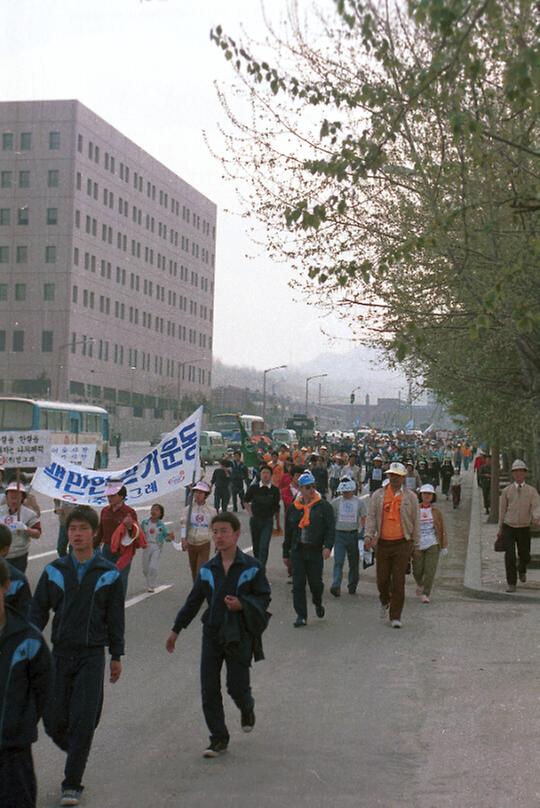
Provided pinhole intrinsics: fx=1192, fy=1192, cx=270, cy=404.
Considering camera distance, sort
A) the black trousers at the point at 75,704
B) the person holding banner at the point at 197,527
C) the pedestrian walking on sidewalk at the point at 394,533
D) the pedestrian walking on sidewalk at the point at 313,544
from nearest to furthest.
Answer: the black trousers at the point at 75,704 < the pedestrian walking on sidewalk at the point at 394,533 < the pedestrian walking on sidewalk at the point at 313,544 < the person holding banner at the point at 197,527

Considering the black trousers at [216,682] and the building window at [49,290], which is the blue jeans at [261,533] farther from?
the building window at [49,290]

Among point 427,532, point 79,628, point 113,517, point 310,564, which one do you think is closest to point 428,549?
point 427,532

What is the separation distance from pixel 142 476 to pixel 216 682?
8560 mm

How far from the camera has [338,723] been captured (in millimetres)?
8406

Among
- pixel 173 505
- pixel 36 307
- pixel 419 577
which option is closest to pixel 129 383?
pixel 36 307

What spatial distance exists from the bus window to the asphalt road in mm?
29874

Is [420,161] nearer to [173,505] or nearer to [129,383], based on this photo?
[173,505]

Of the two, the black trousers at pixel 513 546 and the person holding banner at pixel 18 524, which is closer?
the person holding banner at pixel 18 524

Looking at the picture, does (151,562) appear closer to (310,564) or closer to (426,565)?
(310,564)

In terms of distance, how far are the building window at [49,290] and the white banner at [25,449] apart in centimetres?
8076

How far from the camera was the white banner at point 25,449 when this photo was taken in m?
13.3

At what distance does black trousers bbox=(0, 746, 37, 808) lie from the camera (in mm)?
4680

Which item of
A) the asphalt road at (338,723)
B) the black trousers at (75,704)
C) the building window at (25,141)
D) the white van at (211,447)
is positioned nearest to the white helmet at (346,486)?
the asphalt road at (338,723)

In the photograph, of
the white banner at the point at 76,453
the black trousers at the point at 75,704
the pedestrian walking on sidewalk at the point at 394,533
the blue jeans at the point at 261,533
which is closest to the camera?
the black trousers at the point at 75,704
